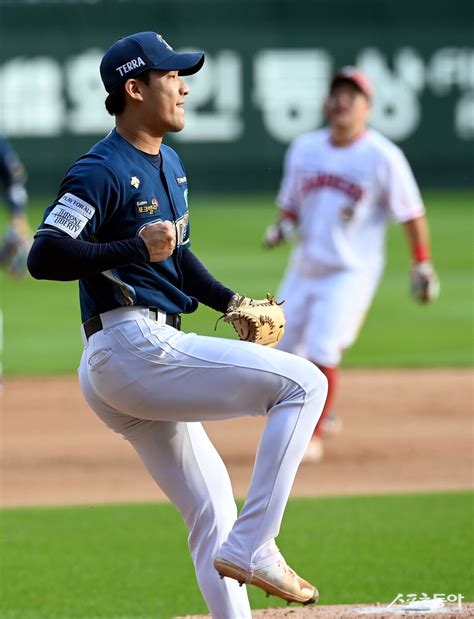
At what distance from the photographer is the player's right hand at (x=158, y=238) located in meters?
3.76

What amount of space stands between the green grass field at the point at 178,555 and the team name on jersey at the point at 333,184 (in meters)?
2.07

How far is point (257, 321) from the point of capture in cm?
405

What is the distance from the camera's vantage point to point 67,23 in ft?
75.2

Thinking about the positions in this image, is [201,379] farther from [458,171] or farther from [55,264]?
[458,171]

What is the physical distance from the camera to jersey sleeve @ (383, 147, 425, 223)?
8031 millimetres

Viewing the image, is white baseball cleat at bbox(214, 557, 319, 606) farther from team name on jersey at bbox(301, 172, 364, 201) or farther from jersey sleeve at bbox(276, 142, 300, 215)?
jersey sleeve at bbox(276, 142, 300, 215)

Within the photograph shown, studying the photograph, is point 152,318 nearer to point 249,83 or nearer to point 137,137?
point 137,137

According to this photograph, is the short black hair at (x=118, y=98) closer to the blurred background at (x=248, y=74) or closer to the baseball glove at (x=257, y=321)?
the baseball glove at (x=257, y=321)

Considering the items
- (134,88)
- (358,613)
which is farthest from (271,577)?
(134,88)

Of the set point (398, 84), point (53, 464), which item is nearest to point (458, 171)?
point (398, 84)

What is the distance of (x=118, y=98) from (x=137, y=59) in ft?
0.50

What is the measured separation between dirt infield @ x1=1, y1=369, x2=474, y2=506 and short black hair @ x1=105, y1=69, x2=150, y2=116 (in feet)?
11.8

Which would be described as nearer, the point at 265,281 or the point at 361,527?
the point at 361,527

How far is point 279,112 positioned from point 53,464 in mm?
16317
